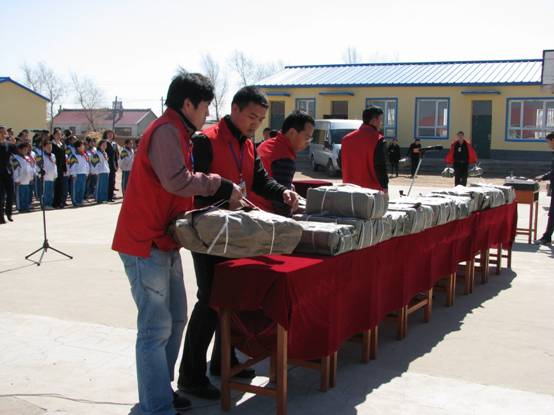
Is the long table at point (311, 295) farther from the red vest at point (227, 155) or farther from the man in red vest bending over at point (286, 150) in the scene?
the man in red vest bending over at point (286, 150)

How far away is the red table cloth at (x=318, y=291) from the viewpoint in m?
3.94

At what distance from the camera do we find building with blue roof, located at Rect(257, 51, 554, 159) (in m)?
32.7

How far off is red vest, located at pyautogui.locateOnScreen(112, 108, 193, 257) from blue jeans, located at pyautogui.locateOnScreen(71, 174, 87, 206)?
1412 cm

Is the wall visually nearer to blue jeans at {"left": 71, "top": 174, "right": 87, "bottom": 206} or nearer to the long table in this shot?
blue jeans at {"left": 71, "top": 174, "right": 87, "bottom": 206}

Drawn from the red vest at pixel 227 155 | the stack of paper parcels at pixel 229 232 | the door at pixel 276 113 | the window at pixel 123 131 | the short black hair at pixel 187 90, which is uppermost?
the door at pixel 276 113

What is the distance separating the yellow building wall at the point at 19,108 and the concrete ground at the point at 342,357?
107ft

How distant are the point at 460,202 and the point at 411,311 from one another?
1575 millimetres

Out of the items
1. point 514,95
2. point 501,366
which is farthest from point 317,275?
point 514,95

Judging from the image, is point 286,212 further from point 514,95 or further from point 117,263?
point 514,95

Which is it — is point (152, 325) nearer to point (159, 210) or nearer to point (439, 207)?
point (159, 210)

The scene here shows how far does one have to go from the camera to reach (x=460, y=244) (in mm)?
7207

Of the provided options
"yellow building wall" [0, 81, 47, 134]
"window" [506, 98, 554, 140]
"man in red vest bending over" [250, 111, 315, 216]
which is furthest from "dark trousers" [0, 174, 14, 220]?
"yellow building wall" [0, 81, 47, 134]

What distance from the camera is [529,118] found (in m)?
32.9

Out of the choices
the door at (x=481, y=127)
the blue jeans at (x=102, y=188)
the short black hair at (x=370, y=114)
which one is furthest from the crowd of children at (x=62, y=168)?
the door at (x=481, y=127)
